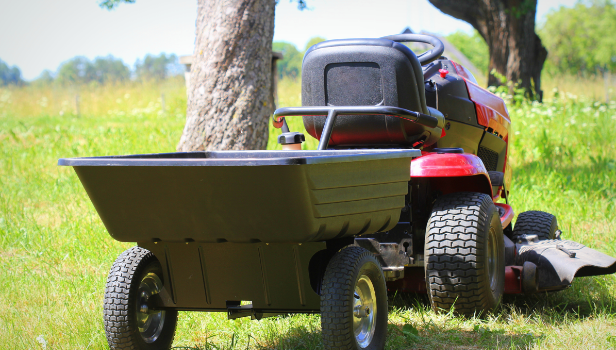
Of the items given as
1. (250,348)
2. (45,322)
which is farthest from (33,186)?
(250,348)

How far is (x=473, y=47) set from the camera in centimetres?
7969

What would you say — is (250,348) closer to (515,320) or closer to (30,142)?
(515,320)

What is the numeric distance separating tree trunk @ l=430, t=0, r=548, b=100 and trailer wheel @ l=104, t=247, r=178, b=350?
981 cm

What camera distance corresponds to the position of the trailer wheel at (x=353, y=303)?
1952 mm

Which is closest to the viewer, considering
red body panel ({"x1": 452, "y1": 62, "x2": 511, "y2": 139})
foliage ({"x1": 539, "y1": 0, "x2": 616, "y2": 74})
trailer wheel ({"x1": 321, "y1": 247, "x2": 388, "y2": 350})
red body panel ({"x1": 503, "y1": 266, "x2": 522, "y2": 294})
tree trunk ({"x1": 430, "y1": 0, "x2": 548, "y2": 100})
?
trailer wheel ({"x1": 321, "y1": 247, "x2": 388, "y2": 350})

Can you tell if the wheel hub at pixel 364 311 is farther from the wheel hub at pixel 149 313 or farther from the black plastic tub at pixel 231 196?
the wheel hub at pixel 149 313

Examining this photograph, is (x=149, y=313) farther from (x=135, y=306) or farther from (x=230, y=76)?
(x=230, y=76)

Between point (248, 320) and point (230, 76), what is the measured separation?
2241 mm

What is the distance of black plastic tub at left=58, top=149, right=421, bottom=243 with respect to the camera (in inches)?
67.9

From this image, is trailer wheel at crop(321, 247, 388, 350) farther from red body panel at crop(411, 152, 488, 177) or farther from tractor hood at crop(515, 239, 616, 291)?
tractor hood at crop(515, 239, 616, 291)

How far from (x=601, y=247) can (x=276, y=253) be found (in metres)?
3.10

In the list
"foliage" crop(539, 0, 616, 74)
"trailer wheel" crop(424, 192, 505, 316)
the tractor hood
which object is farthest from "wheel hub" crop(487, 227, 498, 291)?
"foliage" crop(539, 0, 616, 74)

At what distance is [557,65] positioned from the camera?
6856 centimetres

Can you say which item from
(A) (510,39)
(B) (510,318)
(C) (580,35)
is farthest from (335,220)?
(C) (580,35)
